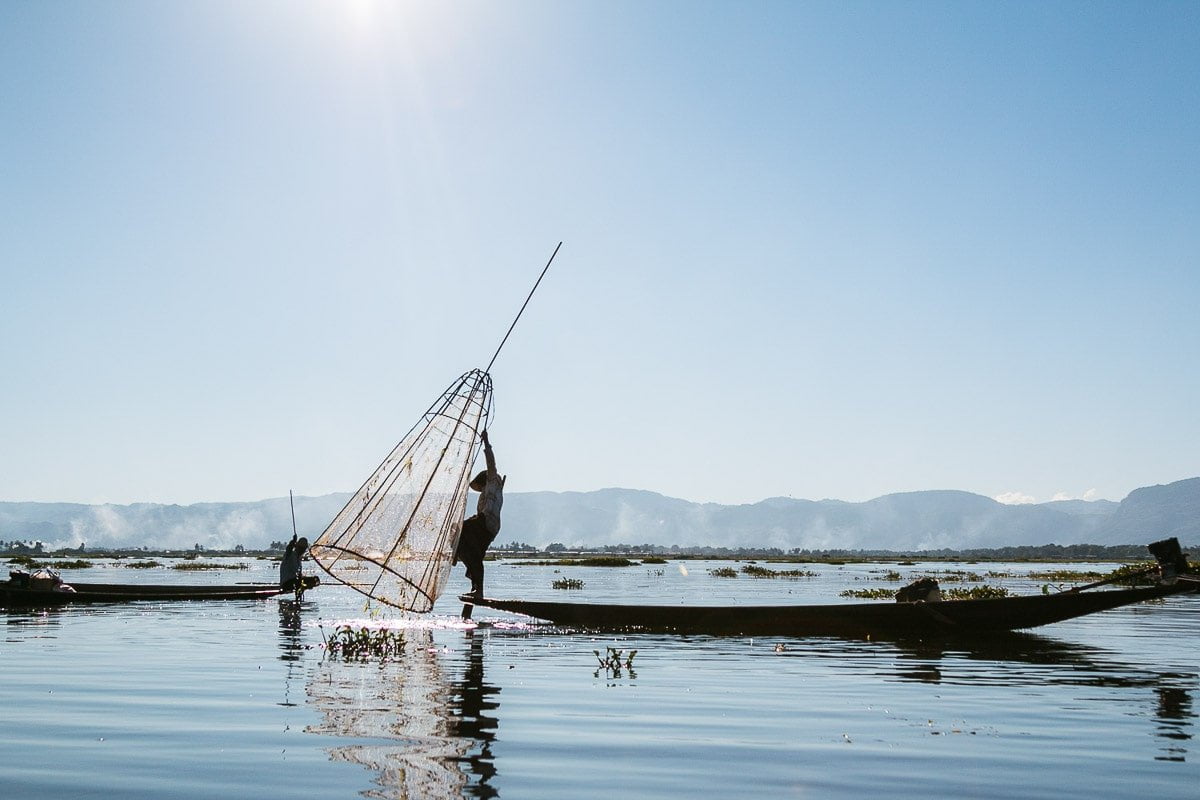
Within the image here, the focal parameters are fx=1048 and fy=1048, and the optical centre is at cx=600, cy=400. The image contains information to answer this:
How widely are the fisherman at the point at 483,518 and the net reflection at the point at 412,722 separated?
2.47 m

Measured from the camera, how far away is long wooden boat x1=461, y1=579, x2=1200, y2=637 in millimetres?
21656

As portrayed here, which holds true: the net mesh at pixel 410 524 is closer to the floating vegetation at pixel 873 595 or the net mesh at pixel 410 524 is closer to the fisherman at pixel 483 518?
the fisherman at pixel 483 518

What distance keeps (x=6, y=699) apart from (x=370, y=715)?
5.30 metres

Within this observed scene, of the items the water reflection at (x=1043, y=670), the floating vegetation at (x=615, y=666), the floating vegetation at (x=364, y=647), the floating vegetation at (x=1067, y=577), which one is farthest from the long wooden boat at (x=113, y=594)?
the floating vegetation at (x=1067, y=577)

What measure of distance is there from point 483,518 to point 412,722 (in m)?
8.76

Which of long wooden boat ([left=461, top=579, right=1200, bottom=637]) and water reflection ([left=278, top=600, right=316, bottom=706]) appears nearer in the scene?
water reflection ([left=278, top=600, right=316, bottom=706])

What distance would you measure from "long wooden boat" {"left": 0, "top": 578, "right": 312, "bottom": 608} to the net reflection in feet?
58.8

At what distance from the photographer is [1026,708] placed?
13641 millimetres

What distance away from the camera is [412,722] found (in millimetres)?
11969

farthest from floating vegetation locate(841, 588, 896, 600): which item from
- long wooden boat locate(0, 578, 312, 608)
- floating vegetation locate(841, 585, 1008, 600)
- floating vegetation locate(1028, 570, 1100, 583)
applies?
floating vegetation locate(1028, 570, 1100, 583)

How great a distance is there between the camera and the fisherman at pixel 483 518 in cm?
1997

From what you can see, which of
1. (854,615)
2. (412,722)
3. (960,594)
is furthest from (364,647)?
(960,594)

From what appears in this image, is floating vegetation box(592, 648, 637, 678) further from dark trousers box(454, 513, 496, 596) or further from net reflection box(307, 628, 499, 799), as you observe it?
dark trousers box(454, 513, 496, 596)

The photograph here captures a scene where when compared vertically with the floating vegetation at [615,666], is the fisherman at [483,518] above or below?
above
